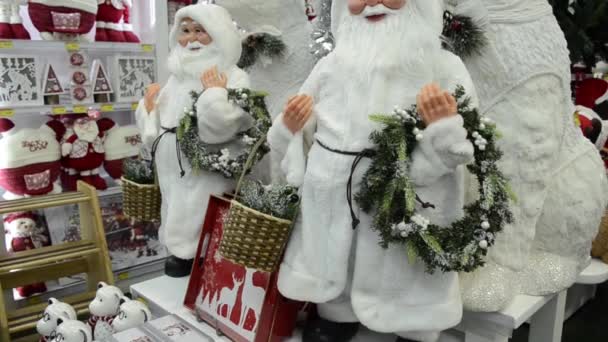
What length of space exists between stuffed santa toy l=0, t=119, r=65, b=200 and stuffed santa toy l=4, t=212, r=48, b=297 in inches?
4.4

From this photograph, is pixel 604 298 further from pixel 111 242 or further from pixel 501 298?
pixel 111 242

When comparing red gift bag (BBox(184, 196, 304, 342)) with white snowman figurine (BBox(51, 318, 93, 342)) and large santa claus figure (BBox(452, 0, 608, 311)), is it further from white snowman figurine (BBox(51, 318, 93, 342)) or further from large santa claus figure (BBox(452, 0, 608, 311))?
large santa claus figure (BBox(452, 0, 608, 311))

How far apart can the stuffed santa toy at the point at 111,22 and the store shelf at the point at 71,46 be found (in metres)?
0.06

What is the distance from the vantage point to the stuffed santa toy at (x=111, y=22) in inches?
107

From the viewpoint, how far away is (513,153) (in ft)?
4.89

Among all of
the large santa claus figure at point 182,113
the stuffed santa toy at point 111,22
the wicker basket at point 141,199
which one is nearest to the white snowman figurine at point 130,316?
the large santa claus figure at point 182,113

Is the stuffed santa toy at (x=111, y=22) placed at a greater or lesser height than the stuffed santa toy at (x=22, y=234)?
greater

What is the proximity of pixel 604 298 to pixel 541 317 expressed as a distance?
1.26 metres

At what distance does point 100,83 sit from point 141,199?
994 millimetres

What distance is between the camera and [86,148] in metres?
2.60

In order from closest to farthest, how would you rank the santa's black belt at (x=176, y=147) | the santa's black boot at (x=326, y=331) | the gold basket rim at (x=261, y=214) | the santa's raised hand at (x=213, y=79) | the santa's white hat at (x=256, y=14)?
the gold basket rim at (x=261, y=214) → the santa's black boot at (x=326, y=331) → the santa's raised hand at (x=213, y=79) → the santa's black belt at (x=176, y=147) → the santa's white hat at (x=256, y=14)

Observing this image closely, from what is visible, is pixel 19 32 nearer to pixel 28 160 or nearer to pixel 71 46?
pixel 71 46

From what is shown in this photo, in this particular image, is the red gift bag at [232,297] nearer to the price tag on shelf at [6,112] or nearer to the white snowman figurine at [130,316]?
the white snowman figurine at [130,316]

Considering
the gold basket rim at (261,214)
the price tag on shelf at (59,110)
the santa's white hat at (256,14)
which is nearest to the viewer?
the gold basket rim at (261,214)
